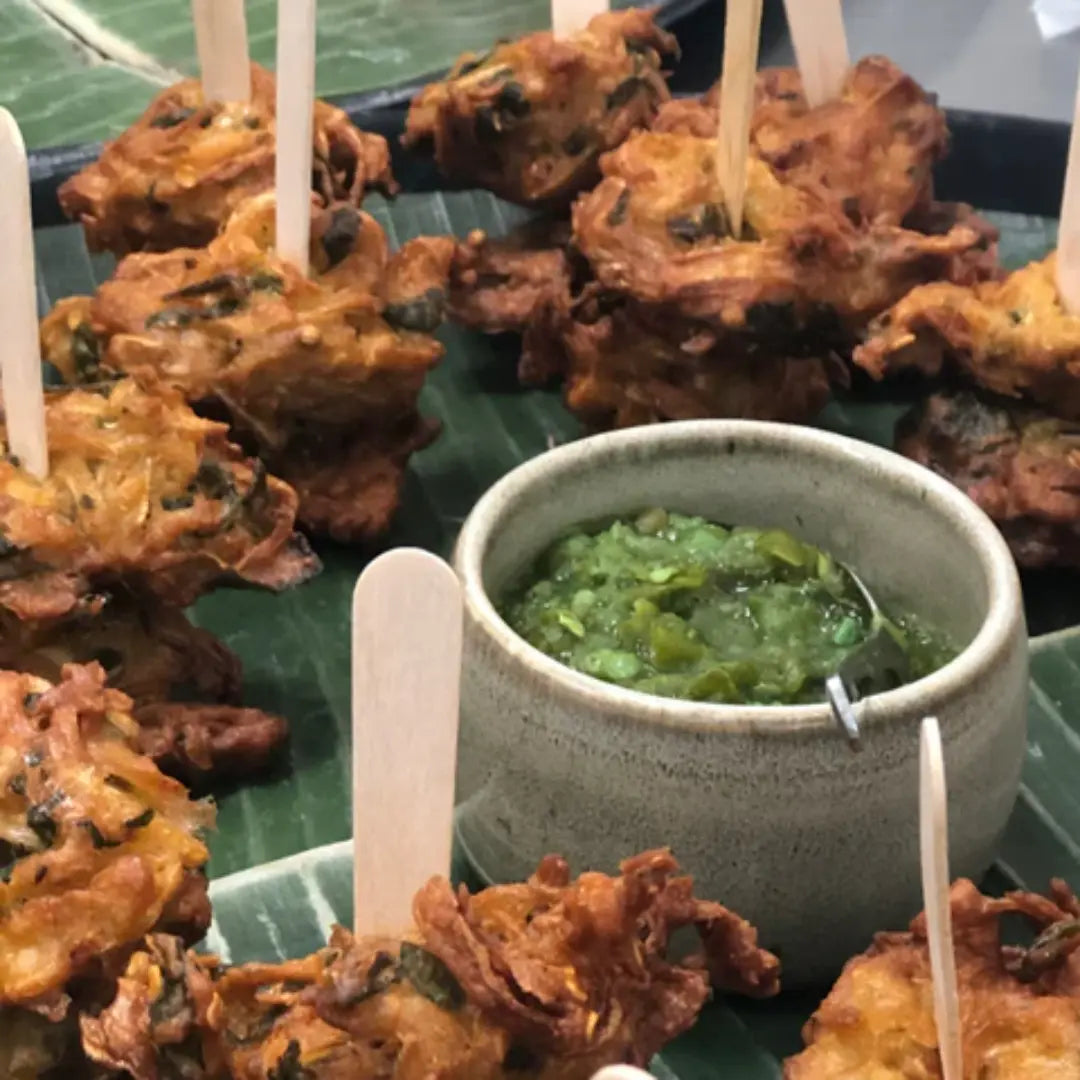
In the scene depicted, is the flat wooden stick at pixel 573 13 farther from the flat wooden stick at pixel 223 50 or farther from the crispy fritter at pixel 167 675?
the crispy fritter at pixel 167 675

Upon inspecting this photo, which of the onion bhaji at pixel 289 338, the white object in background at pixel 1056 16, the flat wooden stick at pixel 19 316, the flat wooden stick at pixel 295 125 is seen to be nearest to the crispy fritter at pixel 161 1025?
the flat wooden stick at pixel 19 316

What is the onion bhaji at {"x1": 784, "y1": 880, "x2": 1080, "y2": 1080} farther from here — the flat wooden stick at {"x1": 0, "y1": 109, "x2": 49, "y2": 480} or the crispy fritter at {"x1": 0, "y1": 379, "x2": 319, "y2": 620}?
the flat wooden stick at {"x1": 0, "y1": 109, "x2": 49, "y2": 480}

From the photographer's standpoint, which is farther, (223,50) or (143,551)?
(223,50)

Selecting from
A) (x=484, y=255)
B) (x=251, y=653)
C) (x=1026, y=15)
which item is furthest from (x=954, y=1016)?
(x=1026, y=15)

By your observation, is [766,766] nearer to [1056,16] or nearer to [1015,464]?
[1015,464]

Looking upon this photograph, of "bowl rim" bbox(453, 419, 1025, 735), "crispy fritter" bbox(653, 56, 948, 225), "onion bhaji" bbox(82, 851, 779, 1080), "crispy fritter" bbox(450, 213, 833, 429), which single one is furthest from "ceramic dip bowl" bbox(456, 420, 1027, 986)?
"crispy fritter" bbox(653, 56, 948, 225)

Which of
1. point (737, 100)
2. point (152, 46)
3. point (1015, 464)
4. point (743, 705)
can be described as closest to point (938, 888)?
point (743, 705)
